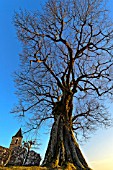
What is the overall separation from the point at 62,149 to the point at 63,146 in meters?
0.25

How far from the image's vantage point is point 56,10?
1140cm

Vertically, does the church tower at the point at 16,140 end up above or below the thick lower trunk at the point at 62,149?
above

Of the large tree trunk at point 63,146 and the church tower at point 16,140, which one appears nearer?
the large tree trunk at point 63,146

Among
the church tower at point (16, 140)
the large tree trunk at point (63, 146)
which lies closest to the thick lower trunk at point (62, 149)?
the large tree trunk at point (63, 146)

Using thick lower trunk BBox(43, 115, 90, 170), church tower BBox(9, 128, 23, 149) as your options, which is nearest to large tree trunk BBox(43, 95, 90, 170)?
thick lower trunk BBox(43, 115, 90, 170)

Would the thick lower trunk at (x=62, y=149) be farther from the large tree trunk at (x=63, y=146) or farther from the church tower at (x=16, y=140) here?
the church tower at (x=16, y=140)

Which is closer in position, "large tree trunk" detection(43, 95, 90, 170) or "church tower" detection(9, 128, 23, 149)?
"large tree trunk" detection(43, 95, 90, 170)

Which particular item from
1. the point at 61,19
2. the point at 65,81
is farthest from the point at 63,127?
the point at 61,19

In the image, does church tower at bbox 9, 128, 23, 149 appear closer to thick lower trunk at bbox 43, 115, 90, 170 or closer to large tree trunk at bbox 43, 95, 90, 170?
large tree trunk at bbox 43, 95, 90, 170

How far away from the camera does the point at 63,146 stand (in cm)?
880

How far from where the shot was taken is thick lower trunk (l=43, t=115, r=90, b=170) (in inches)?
308

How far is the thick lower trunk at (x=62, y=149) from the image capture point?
25.6 ft

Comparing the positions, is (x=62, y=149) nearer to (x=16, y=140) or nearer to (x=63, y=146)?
(x=63, y=146)

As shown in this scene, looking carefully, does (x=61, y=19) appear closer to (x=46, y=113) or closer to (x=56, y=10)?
(x=56, y=10)
